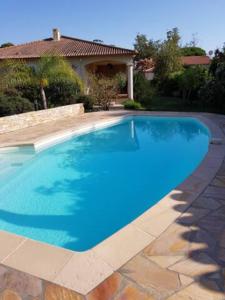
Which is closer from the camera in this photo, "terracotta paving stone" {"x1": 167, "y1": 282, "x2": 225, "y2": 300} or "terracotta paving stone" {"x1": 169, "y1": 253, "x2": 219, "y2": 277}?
"terracotta paving stone" {"x1": 167, "y1": 282, "x2": 225, "y2": 300}

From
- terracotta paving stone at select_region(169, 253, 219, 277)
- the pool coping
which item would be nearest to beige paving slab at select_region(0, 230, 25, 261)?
the pool coping

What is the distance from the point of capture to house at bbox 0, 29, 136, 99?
75.1 feet

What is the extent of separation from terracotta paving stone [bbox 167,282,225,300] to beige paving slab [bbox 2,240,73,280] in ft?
4.82

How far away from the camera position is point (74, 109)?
17.9 m

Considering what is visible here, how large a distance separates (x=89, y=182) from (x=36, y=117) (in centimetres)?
830

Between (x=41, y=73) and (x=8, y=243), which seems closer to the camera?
(x=8, y=243)

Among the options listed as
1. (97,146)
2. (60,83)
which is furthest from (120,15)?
(97,146)

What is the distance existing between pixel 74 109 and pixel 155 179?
37.3ft

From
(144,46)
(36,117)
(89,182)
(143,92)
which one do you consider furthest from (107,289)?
(144,46)

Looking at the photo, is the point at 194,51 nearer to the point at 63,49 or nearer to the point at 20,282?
the point at 63,49

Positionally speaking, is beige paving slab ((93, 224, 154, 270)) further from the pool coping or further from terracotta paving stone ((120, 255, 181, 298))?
terracotta paving stone ((120, 255, 181, 298))

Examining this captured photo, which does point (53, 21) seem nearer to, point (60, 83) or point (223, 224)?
point (60, 83)

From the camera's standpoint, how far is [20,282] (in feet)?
10.7

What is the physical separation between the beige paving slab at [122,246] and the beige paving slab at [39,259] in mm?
482
